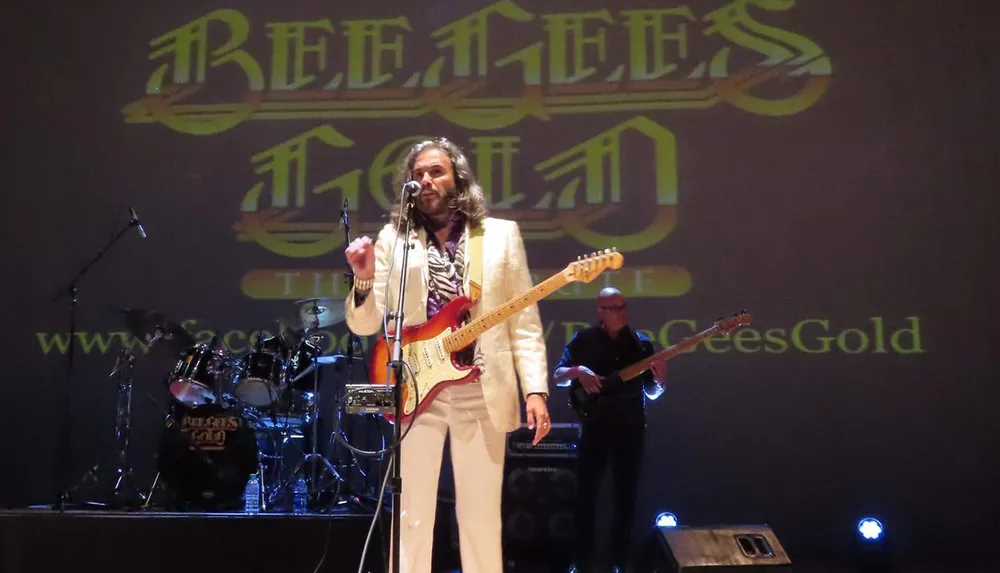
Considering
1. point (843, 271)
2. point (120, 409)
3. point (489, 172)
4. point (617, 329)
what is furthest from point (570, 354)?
point (120, 409)

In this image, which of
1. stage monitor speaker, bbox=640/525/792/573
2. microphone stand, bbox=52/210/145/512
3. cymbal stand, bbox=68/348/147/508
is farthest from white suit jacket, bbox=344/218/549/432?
microphone stand, bbox=52/210/145/512

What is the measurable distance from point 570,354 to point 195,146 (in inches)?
129

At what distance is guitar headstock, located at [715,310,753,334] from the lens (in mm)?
5320

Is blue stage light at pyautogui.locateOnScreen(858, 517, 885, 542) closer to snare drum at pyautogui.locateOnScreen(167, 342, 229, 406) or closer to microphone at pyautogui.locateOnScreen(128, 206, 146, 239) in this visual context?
snare drum at pyautogui.locateOnScreen(167, 342, 229, 406)

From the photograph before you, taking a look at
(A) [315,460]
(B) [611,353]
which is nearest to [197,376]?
(A) [315,460]

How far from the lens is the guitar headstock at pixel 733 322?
5.32 metres

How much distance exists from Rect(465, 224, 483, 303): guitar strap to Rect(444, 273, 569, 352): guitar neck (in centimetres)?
13

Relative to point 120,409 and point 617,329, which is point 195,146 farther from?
point 617,329

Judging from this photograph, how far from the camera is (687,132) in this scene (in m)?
6.09

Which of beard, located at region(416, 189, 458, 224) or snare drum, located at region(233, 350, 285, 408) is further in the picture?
snare drum, located at region(233, 350, 285, 408)

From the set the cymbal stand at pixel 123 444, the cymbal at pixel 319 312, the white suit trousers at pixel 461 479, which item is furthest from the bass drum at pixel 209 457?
the white suit trousers at pixel 461 479

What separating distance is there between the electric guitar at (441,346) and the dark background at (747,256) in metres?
2.96

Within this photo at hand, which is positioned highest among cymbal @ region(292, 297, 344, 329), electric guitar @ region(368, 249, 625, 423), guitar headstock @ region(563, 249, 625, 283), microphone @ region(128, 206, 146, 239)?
microphone @ region(128, 206, 146, 239)

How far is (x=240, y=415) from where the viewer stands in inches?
211
